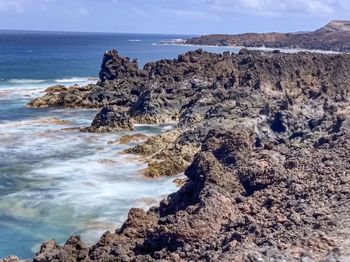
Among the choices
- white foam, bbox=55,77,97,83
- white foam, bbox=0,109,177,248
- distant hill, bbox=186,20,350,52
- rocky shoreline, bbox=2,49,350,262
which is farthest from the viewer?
distant hill, bbox=186,20,350,52

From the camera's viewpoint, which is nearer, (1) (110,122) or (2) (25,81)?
(1) (110,122)

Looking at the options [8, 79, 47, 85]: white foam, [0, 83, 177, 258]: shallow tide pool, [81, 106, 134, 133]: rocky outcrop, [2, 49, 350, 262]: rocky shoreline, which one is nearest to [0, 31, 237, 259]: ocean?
[0, 83, 177, 258]: shallow tide pool

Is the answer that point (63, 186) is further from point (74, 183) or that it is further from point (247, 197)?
point (247, 197)

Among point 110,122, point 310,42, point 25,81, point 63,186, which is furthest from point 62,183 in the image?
point 310,42

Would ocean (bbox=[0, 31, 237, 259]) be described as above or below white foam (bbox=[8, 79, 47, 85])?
above

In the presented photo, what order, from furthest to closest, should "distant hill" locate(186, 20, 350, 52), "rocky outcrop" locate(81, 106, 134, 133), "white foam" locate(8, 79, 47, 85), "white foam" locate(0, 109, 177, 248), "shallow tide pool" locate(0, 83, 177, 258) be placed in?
"distant hill" locate(186, 20, 350, 52) < "white foam" locate(8, 79, 47, 85) < "rocky outcrop" locate(81, 106, 134, 133) < "white foam" locate(0, 109, 177, 248) < "shallow tide pool" locate(0, 83, 177, 258)

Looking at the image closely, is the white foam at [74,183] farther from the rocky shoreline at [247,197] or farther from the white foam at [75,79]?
the white foam at [75,79]

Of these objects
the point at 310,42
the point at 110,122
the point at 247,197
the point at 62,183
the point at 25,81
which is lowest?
the point at 25,81

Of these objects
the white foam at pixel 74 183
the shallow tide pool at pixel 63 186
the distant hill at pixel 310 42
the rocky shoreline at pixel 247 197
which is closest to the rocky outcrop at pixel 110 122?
the shallow tide pool at pixel 63 186

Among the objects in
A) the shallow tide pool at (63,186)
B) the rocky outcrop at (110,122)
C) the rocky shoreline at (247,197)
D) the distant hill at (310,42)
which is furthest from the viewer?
the distant hill at (310,42)

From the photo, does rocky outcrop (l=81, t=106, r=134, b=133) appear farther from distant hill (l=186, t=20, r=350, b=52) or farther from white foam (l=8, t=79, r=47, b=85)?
distant hill (l=186, t=20, r=350, b=52)

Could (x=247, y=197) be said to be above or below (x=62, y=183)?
above

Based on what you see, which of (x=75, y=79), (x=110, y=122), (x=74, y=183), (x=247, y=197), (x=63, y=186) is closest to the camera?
(x=247, y=197)

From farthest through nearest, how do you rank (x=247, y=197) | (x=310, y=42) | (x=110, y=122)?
(x=310, y=42)
(x=110, y=122)
(x=247, y=197)
